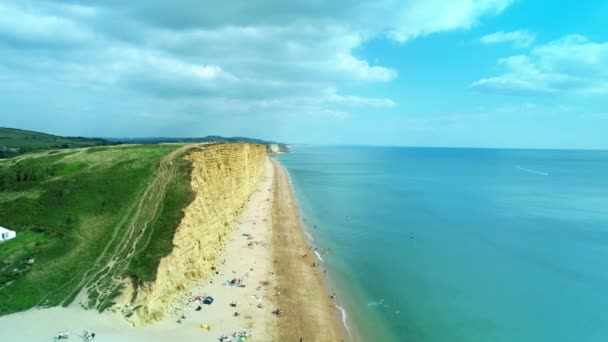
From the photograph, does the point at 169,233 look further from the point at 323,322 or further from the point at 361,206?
the point at 361,206

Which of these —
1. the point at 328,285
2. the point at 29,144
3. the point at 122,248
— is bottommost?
the point at 328,285

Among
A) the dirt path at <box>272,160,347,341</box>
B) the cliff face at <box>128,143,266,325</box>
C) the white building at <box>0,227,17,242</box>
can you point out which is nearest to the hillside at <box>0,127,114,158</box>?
the white building at <box>0,227,17,242</box>

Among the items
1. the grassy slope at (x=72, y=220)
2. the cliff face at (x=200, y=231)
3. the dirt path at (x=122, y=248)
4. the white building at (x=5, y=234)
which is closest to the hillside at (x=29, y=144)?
the grassy slope at (x=72, y=220)

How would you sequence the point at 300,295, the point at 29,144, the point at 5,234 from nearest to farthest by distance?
the point at 5,234, the point at 300,295, the point at 29,144

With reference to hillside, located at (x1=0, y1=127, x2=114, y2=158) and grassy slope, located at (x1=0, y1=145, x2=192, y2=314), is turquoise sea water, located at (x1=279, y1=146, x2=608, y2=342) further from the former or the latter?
hillside, located at (x1=0, y1=127, x2=114, y2=158)

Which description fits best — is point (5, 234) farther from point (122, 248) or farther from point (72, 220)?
point (122, 248)

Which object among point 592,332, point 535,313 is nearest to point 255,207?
point 535,313

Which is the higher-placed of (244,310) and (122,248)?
(122,248)

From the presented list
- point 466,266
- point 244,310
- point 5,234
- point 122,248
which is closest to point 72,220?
point 5,234
